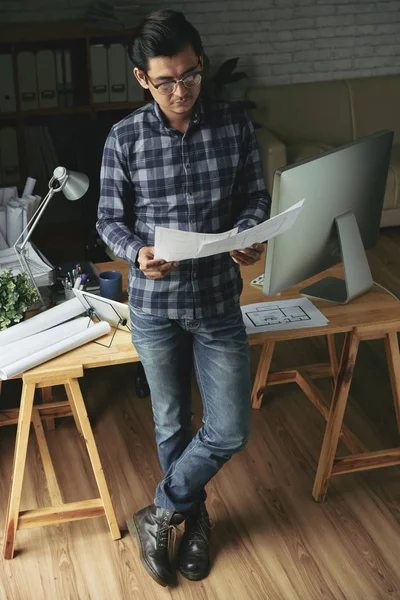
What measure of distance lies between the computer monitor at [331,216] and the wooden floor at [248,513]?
66cm

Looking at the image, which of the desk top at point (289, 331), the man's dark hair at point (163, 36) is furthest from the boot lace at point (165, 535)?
the man's dark hair at point (163, 36)

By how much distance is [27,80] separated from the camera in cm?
443

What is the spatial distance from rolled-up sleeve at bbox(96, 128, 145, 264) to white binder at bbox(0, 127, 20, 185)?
2.76 metres

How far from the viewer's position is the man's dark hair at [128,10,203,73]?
1800 mm

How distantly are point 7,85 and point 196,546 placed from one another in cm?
311

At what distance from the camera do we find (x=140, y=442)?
2816 millimetres

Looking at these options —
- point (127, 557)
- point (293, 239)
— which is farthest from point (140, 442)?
point (293, 239)

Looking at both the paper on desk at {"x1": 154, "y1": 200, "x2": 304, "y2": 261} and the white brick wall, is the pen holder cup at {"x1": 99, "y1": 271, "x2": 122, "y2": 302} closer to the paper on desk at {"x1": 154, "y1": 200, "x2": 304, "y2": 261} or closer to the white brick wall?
the paper on desk at {"x1": 154, "y1": 200, "x2": 304, "y2": 261}

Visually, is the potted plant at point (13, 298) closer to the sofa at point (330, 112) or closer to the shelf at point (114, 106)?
the shelf at point (114, 106)

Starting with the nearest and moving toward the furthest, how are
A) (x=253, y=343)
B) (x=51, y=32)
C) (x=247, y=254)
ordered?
(x=247, y=254), (x=253, y=343), (x=51, y=32)

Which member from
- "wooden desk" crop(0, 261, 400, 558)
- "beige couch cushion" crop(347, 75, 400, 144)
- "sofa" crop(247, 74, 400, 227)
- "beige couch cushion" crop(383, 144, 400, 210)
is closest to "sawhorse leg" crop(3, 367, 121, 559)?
"wooden desk" crop(0, 261, 400, 558)

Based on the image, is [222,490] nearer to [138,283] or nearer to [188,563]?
[188,563]

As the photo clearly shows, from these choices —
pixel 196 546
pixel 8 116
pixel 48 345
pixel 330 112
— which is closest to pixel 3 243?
pixel 48 345

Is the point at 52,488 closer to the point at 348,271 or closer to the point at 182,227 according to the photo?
the point at 182,227
